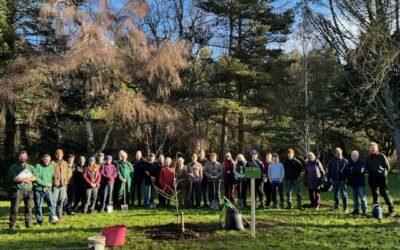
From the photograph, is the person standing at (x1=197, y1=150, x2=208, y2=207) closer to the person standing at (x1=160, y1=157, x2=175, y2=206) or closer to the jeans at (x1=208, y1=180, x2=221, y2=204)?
the jeans at (x1=208, y1=180, x2=221, y2=204)

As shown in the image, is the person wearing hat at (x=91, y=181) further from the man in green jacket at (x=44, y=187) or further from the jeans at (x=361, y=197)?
the jeans at (x=361, y=197)

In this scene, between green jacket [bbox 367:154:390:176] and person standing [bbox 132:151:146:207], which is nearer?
green jacket [bbox 367:154:390:176]

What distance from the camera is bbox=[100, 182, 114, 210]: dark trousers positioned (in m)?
12.6

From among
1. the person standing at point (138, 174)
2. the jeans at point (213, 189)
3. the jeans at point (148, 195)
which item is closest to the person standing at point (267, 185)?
the jeans at point (213, 189)

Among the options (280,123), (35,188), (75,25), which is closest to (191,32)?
(280,123)

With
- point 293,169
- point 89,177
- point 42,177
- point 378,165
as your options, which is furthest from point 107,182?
point 378,165

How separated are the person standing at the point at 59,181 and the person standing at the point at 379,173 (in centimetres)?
721

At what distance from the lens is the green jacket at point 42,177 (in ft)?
34.3

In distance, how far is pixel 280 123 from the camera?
1169 inches

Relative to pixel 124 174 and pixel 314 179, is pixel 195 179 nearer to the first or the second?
pixel 124 174

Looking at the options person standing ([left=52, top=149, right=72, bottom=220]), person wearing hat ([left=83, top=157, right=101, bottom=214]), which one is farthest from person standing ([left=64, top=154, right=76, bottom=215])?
person standing ([left=52, top=149, right=72, bottom=220])

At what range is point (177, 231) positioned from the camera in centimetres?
896

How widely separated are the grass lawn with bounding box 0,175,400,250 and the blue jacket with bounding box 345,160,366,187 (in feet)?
2.90

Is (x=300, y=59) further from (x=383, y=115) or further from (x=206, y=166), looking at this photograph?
(x=206, y=166)
